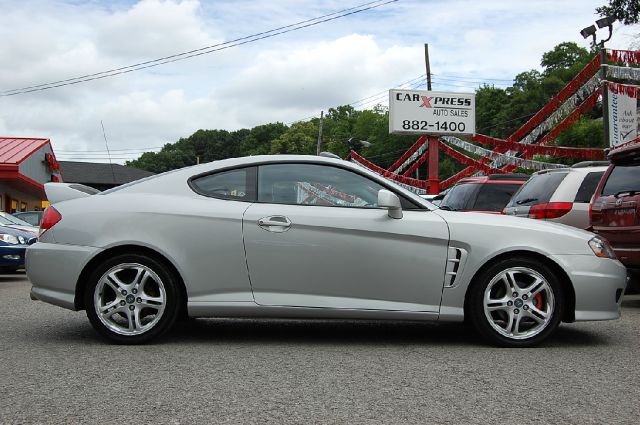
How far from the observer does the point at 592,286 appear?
552 centimetres

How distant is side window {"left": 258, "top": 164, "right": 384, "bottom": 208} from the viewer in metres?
5.65

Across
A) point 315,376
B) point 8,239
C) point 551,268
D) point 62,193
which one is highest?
point 62,193

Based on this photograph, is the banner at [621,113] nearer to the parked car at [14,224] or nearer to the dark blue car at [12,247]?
the parked car at [14,224]

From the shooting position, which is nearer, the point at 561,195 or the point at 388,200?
the point at 388,200

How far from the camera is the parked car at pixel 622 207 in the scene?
772 cm

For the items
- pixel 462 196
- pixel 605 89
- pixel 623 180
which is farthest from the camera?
pixel 605 89

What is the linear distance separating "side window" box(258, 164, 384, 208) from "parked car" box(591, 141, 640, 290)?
3.55 m

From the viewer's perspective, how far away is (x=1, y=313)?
7484 millimetres

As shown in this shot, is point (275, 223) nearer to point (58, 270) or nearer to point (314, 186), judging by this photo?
point (314, 186)

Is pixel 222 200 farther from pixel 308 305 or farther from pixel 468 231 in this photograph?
pixel 468 231

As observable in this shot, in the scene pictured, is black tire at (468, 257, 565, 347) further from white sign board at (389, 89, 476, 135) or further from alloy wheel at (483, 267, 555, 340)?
white sign board at (389, 89, 476, 135)

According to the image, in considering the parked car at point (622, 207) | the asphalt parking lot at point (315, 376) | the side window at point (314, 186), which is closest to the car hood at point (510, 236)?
the side window at point (314, 186)

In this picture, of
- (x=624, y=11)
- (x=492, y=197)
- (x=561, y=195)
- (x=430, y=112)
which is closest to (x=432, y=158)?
(x=430, y=112)

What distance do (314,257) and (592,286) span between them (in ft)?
7.05
